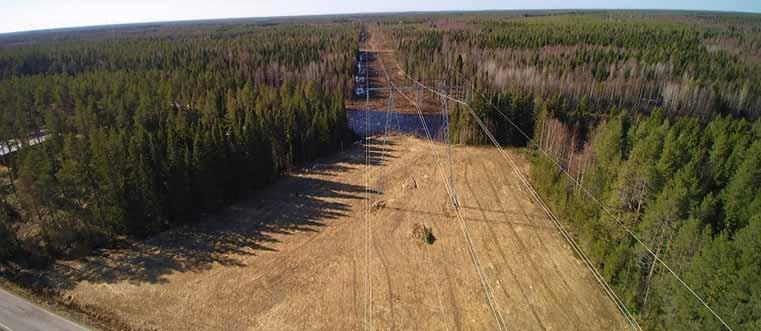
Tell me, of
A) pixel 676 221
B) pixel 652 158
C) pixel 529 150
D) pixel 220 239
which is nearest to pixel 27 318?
pixel 220 239

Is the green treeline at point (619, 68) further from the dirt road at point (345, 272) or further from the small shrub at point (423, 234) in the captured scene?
the small shrub at point (423, 234)

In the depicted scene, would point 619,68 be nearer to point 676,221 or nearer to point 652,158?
point 652,158

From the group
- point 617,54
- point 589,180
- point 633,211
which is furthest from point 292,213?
point 617,54

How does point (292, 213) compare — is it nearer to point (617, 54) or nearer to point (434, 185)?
point (434, 185)

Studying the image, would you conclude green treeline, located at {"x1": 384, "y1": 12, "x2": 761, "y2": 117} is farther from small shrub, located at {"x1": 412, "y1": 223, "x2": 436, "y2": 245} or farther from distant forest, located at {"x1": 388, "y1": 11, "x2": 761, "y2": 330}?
small shrub, located at {"x1": 412, "y1": 223, "x2": 436, "y2": 245}

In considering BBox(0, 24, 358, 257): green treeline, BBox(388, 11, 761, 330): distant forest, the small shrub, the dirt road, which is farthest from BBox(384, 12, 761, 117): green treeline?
the small shrub

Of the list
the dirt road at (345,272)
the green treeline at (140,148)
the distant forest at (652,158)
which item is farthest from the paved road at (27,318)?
the distant forest at (652,158)
